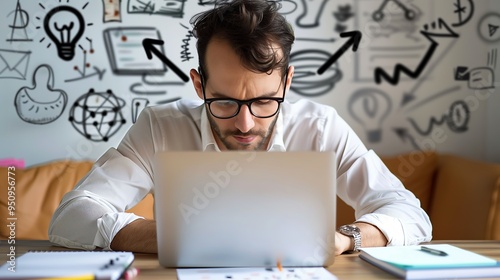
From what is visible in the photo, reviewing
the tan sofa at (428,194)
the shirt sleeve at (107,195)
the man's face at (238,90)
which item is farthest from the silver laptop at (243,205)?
the tan sofa at (428,194)

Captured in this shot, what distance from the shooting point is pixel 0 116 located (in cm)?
282

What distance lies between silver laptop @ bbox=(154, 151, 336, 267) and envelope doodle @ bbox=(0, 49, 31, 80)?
6.83ft

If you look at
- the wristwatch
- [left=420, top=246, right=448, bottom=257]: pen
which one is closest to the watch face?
the wristwatch

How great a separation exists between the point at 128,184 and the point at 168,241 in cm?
58

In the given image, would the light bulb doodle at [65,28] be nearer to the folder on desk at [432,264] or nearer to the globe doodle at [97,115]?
the globe doodle at [97,115]

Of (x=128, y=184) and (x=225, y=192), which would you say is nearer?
(x=225, y=192)

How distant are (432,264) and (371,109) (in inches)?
80.2

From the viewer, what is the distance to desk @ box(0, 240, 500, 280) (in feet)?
3.32

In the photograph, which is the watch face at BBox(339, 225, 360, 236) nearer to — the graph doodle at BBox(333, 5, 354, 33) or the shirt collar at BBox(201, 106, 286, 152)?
the shirt collar at BBox(201, 106, 286, 152)

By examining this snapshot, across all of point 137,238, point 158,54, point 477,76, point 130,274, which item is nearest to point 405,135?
point 477,76

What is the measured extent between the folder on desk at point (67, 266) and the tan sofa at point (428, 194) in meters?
1.52

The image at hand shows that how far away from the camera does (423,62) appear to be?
9.83 ft

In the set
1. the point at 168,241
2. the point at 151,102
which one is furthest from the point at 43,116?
the point at 168,241

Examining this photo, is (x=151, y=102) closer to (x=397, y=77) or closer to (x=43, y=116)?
(x=43, y=116)
